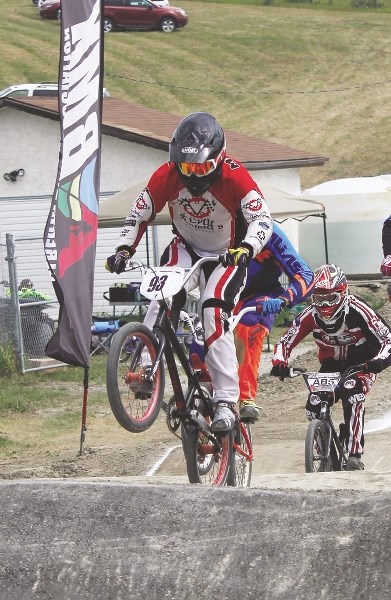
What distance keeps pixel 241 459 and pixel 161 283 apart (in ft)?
Result: 5.55

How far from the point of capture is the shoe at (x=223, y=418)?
309 inches

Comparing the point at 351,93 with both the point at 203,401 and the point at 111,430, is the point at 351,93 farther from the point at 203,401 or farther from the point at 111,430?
the point at 203,401

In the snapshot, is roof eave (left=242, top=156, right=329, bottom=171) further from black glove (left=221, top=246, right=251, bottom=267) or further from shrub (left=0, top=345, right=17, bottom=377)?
black glove (left=221, top=246, right=251, bottom=267)

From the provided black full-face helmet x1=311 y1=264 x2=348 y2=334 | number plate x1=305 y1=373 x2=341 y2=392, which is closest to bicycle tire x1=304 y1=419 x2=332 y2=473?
number plate x1=305 y1=373 x2=341 y2=392

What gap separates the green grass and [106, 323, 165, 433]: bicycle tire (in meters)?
35.0

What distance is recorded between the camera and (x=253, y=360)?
28.6 ft

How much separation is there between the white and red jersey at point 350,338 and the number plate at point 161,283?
6.49ft

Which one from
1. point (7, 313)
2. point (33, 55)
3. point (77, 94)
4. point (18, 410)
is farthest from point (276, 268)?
point (33, 55)

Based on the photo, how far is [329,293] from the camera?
29.8 feet

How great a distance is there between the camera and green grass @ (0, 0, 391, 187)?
47.0m

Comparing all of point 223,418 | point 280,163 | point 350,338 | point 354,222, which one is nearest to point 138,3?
point 354,222

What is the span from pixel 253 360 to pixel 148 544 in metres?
3.02

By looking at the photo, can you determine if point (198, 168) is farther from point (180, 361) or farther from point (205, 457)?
point (205, 457)

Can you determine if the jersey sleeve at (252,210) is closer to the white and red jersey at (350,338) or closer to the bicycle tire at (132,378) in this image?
the bicycle tire at (132,378)
